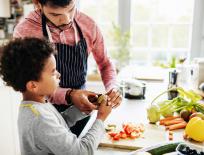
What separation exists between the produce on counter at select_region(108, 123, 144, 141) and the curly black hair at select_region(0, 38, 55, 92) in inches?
14.9

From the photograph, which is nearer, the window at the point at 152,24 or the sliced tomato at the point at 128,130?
the sliced tomato at the point at 128,130

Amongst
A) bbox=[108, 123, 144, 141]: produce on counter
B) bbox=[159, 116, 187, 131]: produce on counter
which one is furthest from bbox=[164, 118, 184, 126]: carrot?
bbox=[108, 123, 144, 141]: produce on counter

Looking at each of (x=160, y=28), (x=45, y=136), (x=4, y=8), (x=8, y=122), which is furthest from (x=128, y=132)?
(x=160, y=28)

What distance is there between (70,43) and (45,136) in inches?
22.9

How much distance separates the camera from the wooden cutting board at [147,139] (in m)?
1.05

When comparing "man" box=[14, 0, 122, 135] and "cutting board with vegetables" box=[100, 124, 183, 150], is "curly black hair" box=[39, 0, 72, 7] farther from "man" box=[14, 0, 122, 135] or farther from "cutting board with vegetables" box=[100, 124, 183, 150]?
"cutting board with vegetables" box=[100, 124, 183, 150]

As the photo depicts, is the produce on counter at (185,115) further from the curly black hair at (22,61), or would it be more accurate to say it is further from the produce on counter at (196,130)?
the curly black hair at (22,61)

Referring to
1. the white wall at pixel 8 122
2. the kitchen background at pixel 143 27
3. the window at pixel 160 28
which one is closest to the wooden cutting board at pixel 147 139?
the white wall at pixel 8 122

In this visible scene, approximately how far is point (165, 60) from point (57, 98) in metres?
2.42

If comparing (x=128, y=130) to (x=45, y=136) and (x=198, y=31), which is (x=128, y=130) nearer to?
(x=45, y=136)

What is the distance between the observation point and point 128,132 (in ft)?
3.72

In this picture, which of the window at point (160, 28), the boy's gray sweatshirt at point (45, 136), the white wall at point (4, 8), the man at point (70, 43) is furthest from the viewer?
the window at point (160, 28)

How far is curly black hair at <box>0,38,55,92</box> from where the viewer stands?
3.03 feet

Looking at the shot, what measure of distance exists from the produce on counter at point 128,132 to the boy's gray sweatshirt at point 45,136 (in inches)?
6.6
